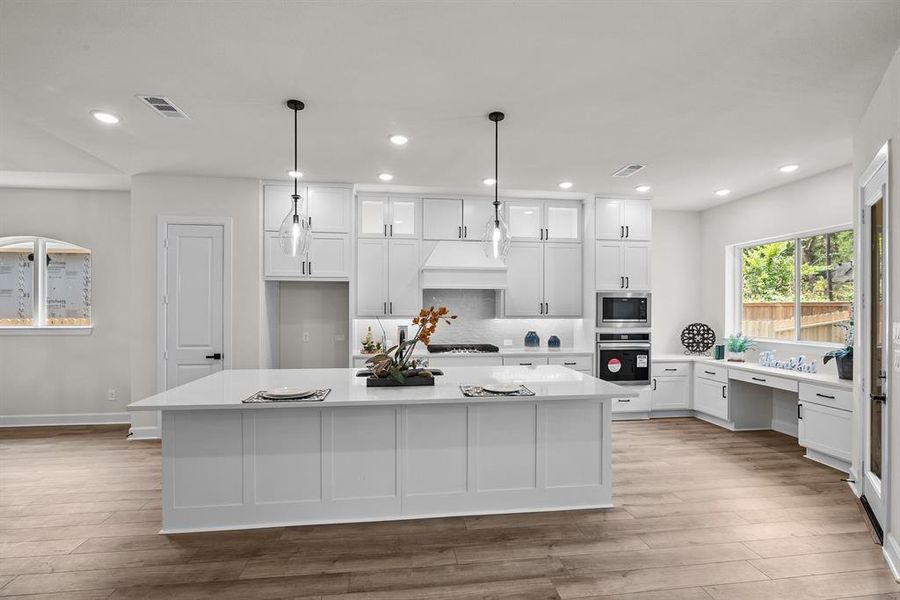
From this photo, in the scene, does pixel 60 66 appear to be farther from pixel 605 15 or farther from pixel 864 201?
pixel 864 201

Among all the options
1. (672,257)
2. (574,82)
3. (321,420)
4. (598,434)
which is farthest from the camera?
(672,257)

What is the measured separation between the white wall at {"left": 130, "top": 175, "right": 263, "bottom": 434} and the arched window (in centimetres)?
137

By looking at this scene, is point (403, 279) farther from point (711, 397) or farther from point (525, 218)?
point (711, 397)

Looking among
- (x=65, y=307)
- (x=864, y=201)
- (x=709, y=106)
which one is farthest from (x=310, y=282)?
(x=864, y=201)

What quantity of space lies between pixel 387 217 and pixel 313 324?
1525mm

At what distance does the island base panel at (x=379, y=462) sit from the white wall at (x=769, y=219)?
3253 millimetres

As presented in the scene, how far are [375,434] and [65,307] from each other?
484 centimetres

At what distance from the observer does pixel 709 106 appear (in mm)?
3148

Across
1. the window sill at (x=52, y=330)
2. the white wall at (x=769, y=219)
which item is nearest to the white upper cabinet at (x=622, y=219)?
the white wall at (x=769, y=219)

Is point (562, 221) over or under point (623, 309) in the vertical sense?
over

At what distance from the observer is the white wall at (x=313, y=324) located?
5.68 meters

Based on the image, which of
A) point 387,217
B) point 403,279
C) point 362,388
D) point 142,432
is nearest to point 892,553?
point 362,388

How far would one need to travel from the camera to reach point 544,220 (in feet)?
19.3

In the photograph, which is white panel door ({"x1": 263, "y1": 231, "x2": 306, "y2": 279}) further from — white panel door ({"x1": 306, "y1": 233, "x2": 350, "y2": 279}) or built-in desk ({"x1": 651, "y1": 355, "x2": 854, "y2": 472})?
built-in desk ({"x1": 651, "y1": 355, "x2": 854, "y2": 472})
